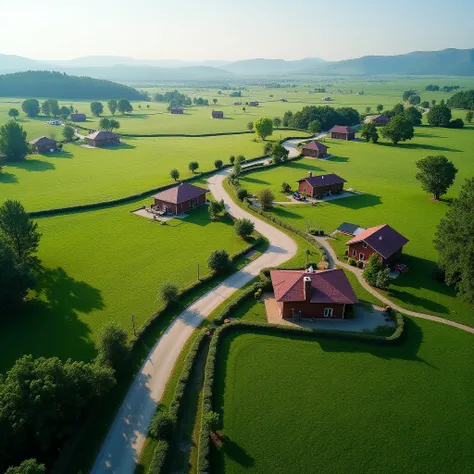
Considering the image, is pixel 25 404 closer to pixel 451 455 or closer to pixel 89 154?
pixel 451 455

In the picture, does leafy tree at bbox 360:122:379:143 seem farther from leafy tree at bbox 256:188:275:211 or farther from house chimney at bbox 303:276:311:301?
house chimney at bbox 303:276:311:301

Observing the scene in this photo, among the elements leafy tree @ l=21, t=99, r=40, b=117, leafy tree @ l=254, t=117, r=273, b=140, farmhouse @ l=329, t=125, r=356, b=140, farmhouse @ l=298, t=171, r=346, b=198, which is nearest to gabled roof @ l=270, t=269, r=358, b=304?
farmhouse @ l=298, t=171, r=346, b=198

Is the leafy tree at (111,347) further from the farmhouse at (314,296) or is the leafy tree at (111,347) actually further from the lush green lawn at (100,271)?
the farmhouse at (314,296)

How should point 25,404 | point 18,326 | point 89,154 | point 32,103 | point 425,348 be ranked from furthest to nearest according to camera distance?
1. point 32,103
2. point 89,154
3. point 18,326
4. point 425,348
5. point 25,404

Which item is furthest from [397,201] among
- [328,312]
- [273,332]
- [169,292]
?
[169,292]

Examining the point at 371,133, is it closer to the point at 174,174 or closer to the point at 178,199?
the point at 174,174

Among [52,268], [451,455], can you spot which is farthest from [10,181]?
[451,455]
